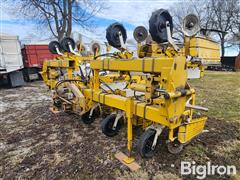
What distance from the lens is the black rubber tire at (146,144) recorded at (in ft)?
8.10

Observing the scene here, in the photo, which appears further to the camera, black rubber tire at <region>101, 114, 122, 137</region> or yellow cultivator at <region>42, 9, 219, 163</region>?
black rubber tire at <region>101, 114, 122, 137</region>

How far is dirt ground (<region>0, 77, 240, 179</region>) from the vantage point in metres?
2.50

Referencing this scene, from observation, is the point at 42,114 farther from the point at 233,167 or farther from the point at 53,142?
the point at 233,167

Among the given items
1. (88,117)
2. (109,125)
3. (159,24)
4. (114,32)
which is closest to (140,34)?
(114,32)

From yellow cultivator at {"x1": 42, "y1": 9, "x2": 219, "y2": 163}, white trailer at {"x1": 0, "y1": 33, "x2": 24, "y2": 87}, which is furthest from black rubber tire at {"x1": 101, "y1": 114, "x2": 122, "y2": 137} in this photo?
white trailer at {"x1": 0, "y1": 33, "x2": 24, "y2": 87}

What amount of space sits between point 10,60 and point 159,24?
9249 millimetres

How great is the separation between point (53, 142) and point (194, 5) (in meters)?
32.8

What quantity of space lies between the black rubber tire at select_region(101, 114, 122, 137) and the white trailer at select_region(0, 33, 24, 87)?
8110 mm

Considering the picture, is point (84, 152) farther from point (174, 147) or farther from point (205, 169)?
point (205, 169)

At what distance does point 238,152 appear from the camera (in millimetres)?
2891

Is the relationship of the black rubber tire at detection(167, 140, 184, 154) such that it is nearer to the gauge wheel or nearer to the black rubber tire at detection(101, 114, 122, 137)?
the gauge wheel

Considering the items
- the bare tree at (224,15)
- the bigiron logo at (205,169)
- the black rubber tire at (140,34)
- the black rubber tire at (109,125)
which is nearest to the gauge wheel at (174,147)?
the bigiron logo at (205,169)

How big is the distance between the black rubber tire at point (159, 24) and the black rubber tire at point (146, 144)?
3.94 ft

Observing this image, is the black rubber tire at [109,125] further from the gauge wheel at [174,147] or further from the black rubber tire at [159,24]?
the black rubber tire at [159,24]
